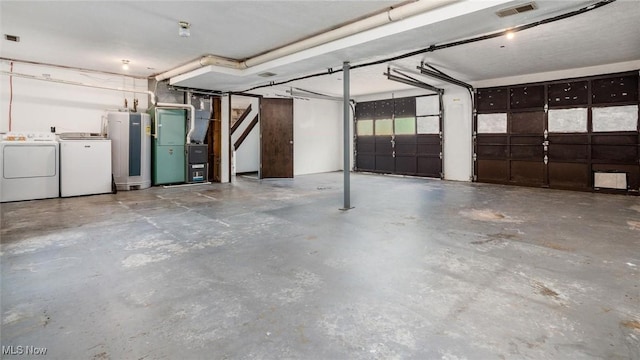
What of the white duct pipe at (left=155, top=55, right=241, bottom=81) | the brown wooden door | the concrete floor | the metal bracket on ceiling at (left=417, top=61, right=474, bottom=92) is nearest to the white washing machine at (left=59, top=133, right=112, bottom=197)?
the concrete floor

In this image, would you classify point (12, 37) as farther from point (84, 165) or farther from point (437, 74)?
point (437, 74)

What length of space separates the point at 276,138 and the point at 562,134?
7.05 m

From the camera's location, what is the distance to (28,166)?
570 centimetres

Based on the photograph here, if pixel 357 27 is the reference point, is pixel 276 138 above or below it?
below

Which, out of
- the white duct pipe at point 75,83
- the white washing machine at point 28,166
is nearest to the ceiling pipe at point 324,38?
the white duct pipe at point 75,83

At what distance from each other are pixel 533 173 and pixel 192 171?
821cm

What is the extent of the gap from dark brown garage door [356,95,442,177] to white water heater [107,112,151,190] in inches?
259

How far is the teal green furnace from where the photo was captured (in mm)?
7531

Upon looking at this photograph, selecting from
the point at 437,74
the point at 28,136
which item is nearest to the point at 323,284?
the point at 437,74

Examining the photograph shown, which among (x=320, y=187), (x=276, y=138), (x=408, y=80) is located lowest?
(x=320, y=187)

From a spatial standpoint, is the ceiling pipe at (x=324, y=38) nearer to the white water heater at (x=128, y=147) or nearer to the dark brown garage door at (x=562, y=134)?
the white water heater at (x=128, y=147)

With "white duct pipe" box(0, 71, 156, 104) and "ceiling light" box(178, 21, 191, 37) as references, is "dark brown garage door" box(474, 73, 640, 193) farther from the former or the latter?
"white duct pipe" box(0, 71, 156, 104)

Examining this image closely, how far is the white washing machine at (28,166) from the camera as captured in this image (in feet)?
18.1

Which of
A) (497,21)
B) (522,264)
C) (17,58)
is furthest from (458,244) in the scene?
(17,58)
